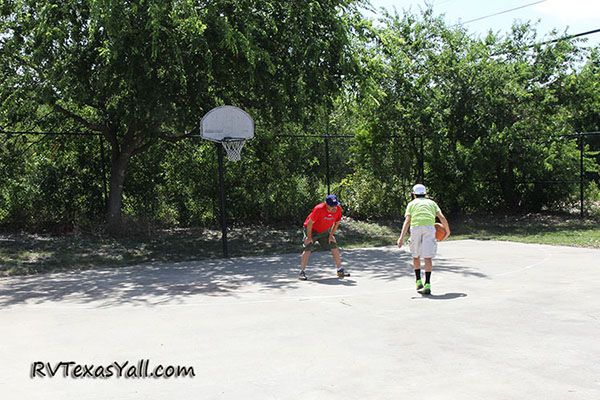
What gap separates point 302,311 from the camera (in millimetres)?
8266

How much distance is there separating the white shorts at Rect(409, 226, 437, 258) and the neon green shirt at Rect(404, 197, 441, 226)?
75mm

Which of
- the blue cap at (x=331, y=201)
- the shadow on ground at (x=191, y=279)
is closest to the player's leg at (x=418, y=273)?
the shadow on ground at (x=191, y=279)

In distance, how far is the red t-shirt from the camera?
1104cm

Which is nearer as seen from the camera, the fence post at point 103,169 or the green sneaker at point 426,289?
the green sneaker at point 426,289

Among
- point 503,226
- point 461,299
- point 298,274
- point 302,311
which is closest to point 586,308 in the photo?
point 461,299

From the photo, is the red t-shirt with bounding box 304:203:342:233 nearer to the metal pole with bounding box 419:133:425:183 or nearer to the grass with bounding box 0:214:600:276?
the grass with bounding box 0:214:600:276

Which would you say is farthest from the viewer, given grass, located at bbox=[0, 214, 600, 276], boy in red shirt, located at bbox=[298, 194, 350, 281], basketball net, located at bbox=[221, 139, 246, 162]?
basketball net, located at bbox=[221, 139, 246, 162]

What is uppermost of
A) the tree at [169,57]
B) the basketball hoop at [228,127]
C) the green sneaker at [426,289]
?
the tree at [169,57]

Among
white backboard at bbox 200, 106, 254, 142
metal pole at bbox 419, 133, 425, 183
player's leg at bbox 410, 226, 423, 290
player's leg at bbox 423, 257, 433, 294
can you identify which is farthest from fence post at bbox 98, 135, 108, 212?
Answer: player's leg at bbox 423, 257, 433, 294

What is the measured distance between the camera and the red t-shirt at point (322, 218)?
435 inches

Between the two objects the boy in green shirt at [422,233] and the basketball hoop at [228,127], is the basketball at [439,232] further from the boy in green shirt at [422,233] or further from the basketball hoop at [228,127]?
the basketball hoop at [228,127]

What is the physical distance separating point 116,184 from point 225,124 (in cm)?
387

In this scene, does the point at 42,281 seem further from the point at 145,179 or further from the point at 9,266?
the point at 145,179

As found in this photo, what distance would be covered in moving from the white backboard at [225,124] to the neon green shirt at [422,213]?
6096 mm
